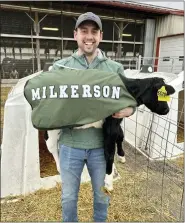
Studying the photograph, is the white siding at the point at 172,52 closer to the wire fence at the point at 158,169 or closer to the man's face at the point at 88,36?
the wire fence at the point at 158,169

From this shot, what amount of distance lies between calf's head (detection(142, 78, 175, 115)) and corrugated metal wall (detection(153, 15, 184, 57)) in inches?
374

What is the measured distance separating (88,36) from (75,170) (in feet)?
2.92

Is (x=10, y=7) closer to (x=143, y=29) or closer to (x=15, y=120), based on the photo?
(x=143, y=29)

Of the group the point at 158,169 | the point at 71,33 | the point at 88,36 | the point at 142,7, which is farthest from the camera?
the point at 142,7

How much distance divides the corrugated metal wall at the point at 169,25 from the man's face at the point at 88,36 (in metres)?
9.44

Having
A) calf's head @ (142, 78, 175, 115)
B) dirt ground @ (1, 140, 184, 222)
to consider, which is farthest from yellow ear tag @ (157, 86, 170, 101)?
dirt ground @ (1, 140, 184, 222)

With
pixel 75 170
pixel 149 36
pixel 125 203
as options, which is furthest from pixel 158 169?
pixel 149 36

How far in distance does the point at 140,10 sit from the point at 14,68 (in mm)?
6083

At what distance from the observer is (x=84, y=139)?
1436 millimetres

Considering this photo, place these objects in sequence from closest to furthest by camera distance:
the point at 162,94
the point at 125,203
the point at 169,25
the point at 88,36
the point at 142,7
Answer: the point at 162,94
the point at 88,36
the point at 125,203
the point at 142,7
the point at 169,25

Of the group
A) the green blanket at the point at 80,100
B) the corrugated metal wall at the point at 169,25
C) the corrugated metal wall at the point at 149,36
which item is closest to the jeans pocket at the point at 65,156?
the green blanket at the point at 80,100

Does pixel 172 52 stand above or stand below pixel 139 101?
above

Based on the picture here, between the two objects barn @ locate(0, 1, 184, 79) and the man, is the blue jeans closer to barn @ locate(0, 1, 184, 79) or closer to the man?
the man

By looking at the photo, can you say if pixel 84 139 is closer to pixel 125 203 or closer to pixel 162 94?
pixel 162 94
